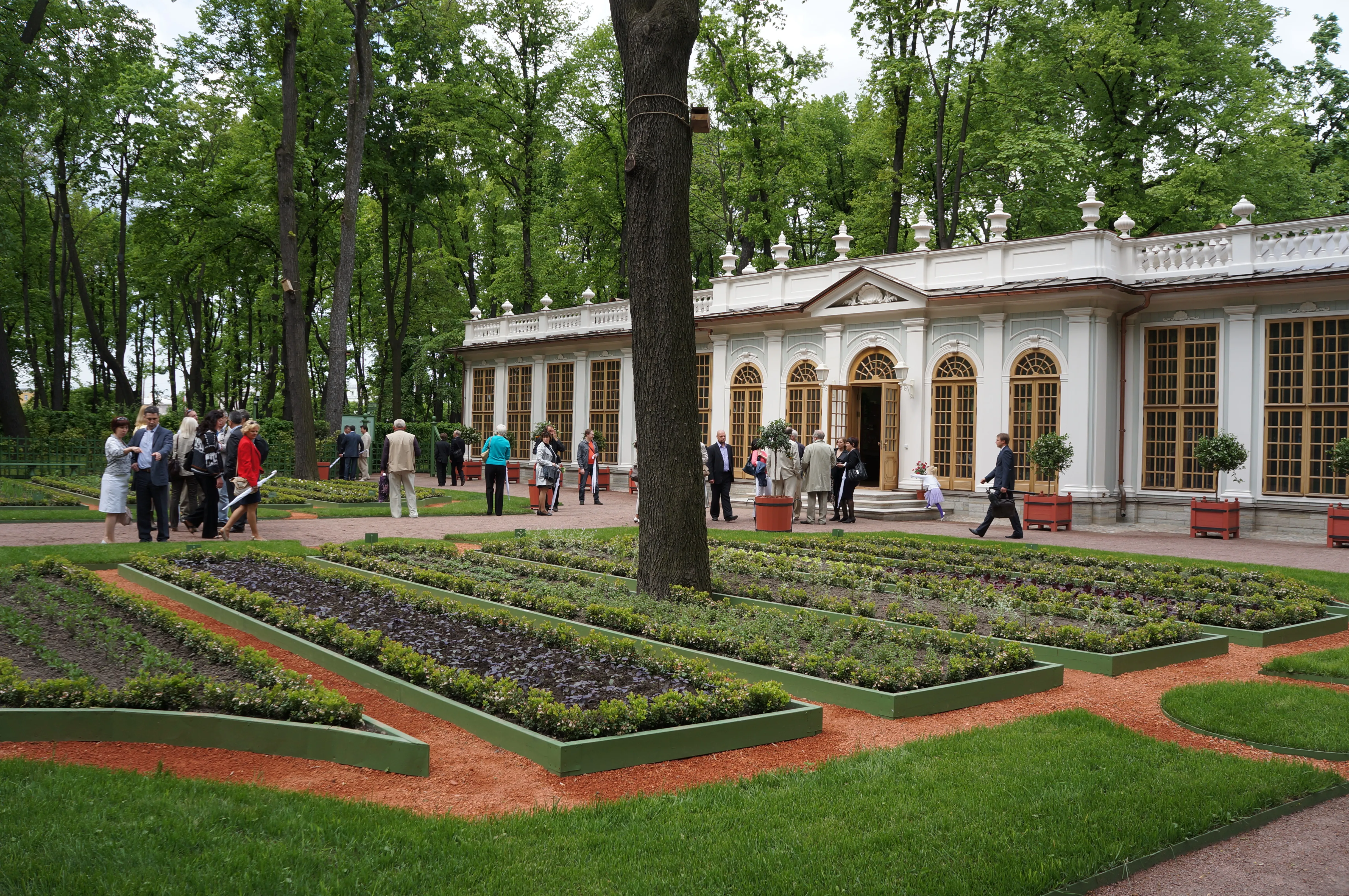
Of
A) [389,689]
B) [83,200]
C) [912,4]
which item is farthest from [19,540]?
[83,200]

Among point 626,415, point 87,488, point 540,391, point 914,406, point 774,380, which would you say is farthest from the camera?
point 540,391

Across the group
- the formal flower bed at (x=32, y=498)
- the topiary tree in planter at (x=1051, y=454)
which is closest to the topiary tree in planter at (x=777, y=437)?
the topiary tree in planter at (x=1051, y=454)

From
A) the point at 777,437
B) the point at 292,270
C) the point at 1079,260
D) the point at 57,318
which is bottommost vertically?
the point at 777,437

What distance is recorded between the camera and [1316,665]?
7.40 metres

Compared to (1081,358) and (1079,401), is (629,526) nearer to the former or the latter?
(1079,401)

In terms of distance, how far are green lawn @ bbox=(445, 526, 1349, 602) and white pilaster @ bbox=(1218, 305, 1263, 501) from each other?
215 inches

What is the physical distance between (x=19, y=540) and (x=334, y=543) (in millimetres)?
3961

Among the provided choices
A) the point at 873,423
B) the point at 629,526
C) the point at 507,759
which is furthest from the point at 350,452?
the point at 507,759

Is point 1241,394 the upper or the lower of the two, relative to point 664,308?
lower

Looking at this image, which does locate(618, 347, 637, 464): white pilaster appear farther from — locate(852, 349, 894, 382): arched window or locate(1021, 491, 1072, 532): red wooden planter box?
locate(1021, 491, 1072, 532): red wooden planter box

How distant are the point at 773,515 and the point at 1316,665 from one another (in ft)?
34.4

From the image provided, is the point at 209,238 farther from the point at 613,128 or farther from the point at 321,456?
the point at 613,128

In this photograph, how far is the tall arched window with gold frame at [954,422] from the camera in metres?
22.5

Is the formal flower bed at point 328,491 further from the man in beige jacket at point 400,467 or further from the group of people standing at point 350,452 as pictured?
the group of people standing at point 350,452
